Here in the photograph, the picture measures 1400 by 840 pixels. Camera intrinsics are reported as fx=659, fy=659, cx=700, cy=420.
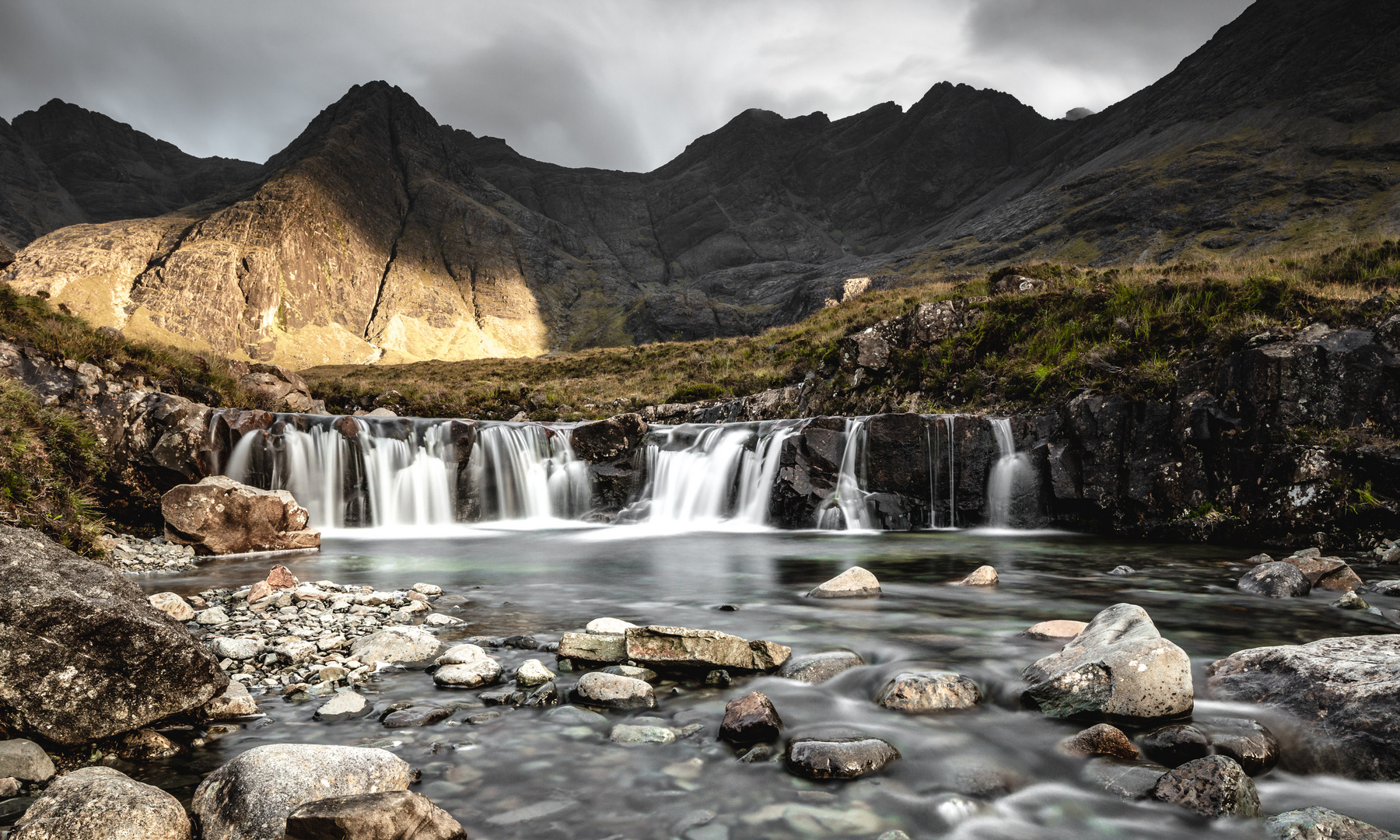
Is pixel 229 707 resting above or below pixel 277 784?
below

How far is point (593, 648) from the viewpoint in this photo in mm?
5637

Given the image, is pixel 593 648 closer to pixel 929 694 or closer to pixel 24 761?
pixel 929 694

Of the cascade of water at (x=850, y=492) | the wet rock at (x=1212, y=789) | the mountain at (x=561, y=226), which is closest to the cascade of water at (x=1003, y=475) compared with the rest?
the cascade of water at (x=850, y=492)

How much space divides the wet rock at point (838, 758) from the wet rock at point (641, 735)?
79cm

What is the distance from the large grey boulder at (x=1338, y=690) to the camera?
354 centimetres

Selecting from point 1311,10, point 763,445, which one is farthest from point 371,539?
point 1311,10

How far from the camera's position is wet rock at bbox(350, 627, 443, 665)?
18.4 ft

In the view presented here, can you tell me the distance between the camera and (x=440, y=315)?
143750 mm

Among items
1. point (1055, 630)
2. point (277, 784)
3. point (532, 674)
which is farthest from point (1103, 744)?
point (277, 784)

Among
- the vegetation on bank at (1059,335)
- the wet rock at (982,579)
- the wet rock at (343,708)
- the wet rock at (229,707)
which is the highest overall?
the vegetation on bank at (1059,335)

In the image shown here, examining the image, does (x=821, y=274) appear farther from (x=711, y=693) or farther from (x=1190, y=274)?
(x=711, y=693)

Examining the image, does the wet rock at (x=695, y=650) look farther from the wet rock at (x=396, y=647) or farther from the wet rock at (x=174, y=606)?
the wet rock at (x=174, y=606)

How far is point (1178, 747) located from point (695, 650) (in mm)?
3207

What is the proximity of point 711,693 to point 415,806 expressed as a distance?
2.50 meters
